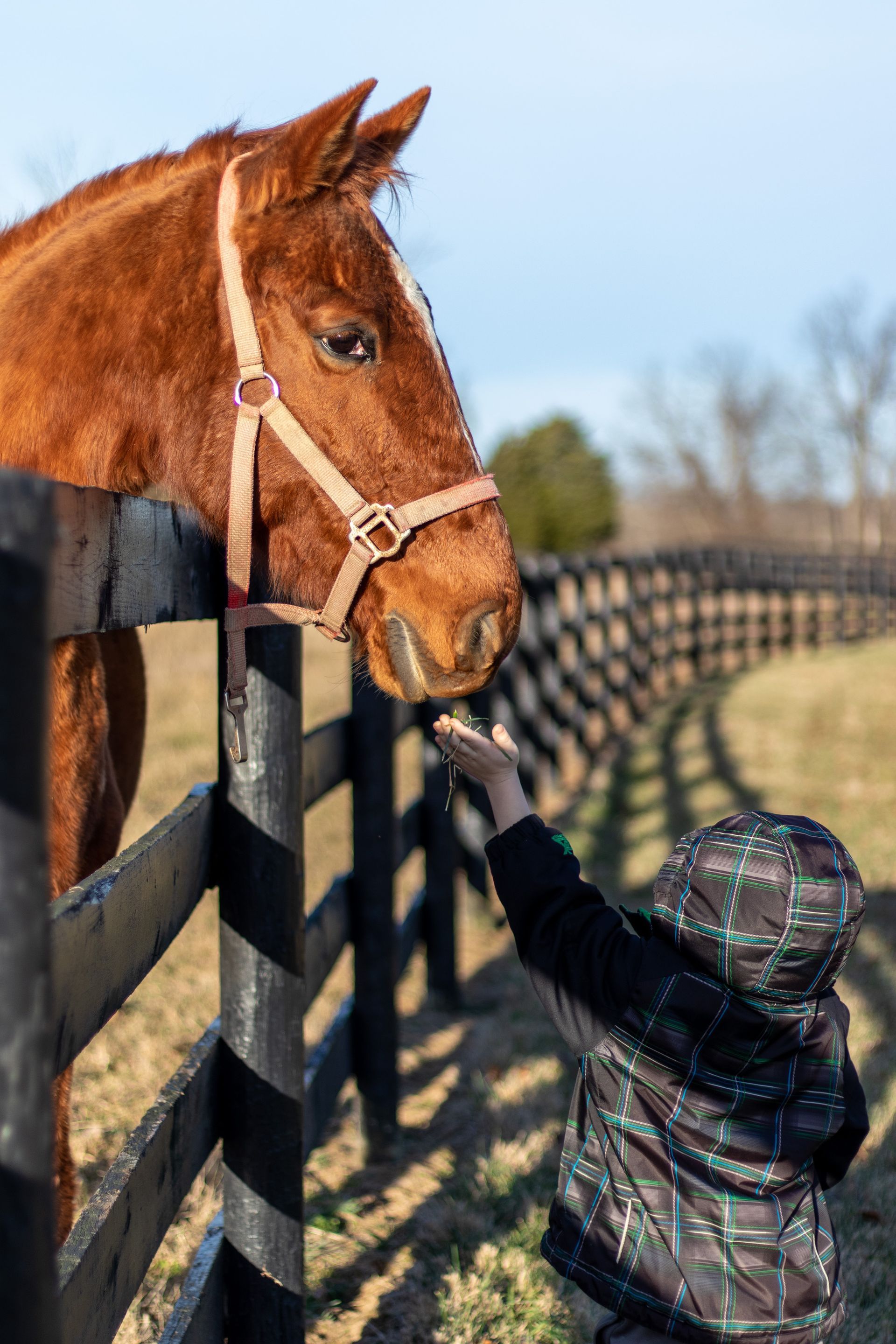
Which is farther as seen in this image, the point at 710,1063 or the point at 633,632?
the point at 633,632

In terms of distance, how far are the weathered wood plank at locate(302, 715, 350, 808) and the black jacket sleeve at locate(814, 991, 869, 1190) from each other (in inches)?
48.7

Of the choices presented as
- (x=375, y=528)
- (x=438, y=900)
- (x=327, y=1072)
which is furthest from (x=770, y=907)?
(x=438, y=900)

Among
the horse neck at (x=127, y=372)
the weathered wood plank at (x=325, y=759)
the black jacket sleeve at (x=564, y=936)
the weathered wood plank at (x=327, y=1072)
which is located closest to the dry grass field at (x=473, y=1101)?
Answer: the weathered wood plank at (x=327, y=1072)

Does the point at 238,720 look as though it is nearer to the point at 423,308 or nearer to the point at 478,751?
the point at 478,751

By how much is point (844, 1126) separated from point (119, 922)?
1.30 metres

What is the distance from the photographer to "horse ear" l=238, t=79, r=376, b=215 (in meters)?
1.69

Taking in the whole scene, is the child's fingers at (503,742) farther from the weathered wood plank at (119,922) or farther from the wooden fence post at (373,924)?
the wooden fence post at (373,924)

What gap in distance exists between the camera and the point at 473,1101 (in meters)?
3.63

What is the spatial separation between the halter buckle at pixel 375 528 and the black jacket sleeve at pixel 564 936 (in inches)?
20.6

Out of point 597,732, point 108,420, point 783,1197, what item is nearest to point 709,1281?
point 783,1197

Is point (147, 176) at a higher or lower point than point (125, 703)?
higher

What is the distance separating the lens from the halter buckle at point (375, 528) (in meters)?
1.78

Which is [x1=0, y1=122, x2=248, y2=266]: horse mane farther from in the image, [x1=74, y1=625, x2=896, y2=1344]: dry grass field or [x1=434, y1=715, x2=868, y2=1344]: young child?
[x1=74, y1=625, x2=896, y2=1344]: dry grass field

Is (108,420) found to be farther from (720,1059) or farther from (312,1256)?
(312,1256)
